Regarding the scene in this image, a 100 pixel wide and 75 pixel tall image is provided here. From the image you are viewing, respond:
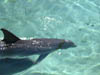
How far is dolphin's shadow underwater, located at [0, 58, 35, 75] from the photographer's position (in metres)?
6.28

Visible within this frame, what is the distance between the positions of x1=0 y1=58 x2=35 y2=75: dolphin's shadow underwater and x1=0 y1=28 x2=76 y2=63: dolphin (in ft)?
0.46

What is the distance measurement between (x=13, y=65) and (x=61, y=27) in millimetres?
3036

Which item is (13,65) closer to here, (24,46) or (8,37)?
(24,46)

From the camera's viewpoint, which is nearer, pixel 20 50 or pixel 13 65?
pixel 20 50

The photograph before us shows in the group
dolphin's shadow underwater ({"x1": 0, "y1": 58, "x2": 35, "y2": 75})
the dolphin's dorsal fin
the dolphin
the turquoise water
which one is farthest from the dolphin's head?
the dolphin's dorsal fin

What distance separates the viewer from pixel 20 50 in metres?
6.29

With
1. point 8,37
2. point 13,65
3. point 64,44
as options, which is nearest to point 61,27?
point 64,44

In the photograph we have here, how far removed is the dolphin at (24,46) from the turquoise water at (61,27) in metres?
0.41

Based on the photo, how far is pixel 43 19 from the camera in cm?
915

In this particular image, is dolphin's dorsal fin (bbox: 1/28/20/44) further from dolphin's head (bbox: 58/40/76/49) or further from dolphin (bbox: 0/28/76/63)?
dolphin's head (bbox: 58/40/76/49)

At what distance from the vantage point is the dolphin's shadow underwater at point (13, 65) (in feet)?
20.6

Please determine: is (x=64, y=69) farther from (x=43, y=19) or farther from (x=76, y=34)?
(x=43, y=19)

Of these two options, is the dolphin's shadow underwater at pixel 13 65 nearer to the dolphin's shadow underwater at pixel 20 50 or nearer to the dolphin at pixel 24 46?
the dolphin's shadow underwater at pixel 20 50

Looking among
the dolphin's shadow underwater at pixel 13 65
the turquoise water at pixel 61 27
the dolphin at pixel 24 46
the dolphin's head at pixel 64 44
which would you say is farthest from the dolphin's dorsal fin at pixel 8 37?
the dolphin's head at pixel 64 44
